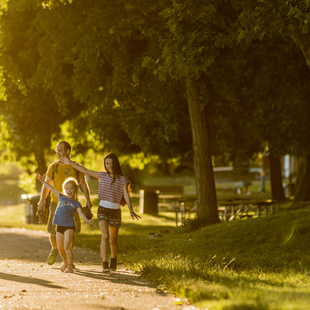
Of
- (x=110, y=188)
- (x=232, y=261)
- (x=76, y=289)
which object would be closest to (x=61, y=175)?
(x=110, y=188)

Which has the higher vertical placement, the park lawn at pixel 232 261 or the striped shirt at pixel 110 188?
the striped shirt at pixel 110 188

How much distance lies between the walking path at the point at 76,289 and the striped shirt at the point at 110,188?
3.57 ft

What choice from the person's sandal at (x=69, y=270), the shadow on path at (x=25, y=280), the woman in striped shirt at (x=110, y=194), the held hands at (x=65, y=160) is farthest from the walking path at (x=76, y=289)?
the held hands at (x=65, y=160)

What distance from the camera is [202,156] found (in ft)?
70.7

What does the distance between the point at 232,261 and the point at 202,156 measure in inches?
318

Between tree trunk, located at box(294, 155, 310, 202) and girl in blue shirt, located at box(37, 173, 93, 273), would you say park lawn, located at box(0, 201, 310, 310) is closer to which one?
girl in blue shirt, located at box(37, 173, 93, 273)

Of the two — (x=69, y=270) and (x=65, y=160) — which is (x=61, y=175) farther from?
(x=69, y=270)

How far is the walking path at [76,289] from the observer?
8.23 meters

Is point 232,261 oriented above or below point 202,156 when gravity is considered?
below

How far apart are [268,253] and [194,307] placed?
7.30 metres

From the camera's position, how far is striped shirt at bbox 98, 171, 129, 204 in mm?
11609

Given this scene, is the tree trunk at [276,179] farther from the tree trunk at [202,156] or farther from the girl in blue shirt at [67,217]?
the girl in blue shirt at [67,217]

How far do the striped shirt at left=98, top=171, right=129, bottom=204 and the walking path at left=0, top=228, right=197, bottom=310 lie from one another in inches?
42.8

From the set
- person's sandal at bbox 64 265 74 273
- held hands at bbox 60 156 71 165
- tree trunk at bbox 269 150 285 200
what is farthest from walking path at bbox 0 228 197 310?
tree trunk at bbox 269 150 285 200
